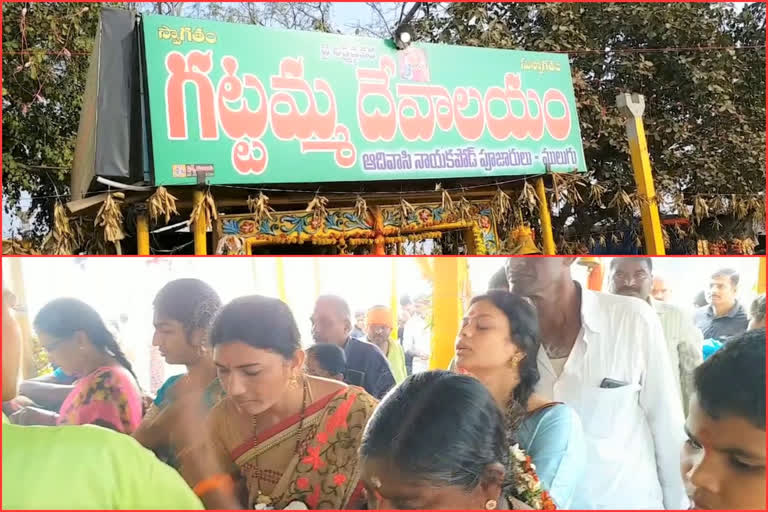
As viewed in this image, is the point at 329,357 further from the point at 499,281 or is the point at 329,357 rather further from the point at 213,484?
the point at 499,281

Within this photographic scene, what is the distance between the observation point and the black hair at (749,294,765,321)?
3.62 metres

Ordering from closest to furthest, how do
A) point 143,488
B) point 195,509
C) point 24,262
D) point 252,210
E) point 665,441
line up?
1. point 143,488
2. point 195,509
3. point 24,262
4. point 665,441
5. point 252,210

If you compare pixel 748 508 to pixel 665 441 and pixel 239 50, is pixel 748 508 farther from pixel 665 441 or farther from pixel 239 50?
pixel 239 50

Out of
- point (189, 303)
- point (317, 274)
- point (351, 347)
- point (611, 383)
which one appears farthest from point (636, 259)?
point (189, 303)

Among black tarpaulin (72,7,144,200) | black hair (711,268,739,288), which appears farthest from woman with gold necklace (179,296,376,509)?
black tarpaulin (72,7,144,200)

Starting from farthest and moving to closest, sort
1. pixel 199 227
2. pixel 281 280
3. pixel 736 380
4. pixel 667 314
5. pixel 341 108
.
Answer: pixel 341 108, pixel 199 227, pixel 667 314, pixel 736 380, pixel 281 280

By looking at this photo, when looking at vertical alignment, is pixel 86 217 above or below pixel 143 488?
above

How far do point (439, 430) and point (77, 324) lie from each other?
1784 millimetres

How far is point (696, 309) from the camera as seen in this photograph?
3.61 m

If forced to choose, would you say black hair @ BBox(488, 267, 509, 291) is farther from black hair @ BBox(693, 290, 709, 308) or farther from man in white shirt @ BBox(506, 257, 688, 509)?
black hair @ BBox(693, 290, 709, 308)

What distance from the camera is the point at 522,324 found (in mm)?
3500

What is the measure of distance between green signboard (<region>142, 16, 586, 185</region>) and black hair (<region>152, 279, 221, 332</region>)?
2.41 metres

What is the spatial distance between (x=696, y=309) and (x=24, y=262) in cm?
337

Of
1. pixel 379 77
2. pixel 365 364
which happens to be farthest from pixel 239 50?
pixel 365 364
